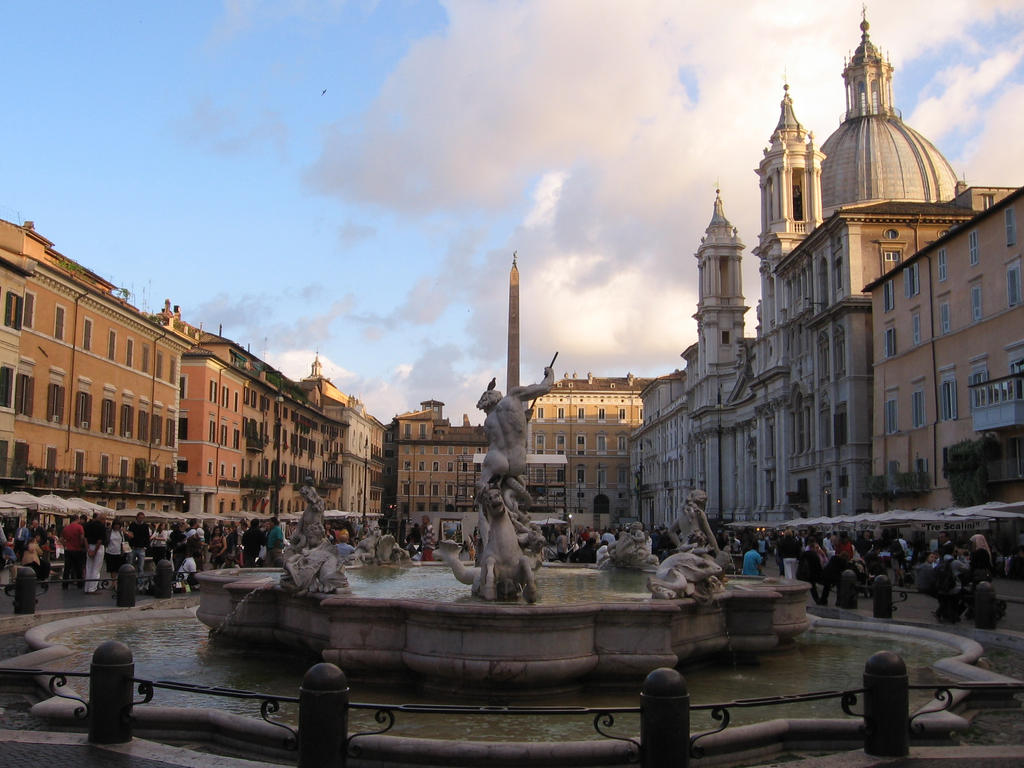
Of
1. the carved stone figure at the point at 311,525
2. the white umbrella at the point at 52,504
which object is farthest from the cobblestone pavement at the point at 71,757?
the white umbrella at the point at 52,504

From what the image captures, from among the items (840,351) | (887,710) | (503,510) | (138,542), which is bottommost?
(887,710)

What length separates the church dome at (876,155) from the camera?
219 ft

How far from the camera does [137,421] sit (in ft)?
145

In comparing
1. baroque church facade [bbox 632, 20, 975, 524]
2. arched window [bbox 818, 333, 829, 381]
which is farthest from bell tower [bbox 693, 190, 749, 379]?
arched window [bbox 818, 333, 829, 381]

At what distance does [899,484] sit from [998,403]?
9.90 m

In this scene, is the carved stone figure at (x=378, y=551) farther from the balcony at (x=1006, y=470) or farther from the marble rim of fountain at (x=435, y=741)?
the balcony at (x=1006, y=470)

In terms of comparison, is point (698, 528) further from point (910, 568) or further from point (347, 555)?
point (910, 568)

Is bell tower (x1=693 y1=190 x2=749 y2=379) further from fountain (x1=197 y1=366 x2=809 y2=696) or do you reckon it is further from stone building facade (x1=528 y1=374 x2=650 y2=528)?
fountain (x1=197 y1=366 x2=809 y2=696)

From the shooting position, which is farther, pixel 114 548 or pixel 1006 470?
pixel 1006 470

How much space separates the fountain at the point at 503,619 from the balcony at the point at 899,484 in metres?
32.5

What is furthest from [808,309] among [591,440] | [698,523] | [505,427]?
[591,440]

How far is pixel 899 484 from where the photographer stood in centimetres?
4338

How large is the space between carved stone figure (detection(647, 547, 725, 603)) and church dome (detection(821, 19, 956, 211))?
202ft

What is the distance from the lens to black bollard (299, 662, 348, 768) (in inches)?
245
